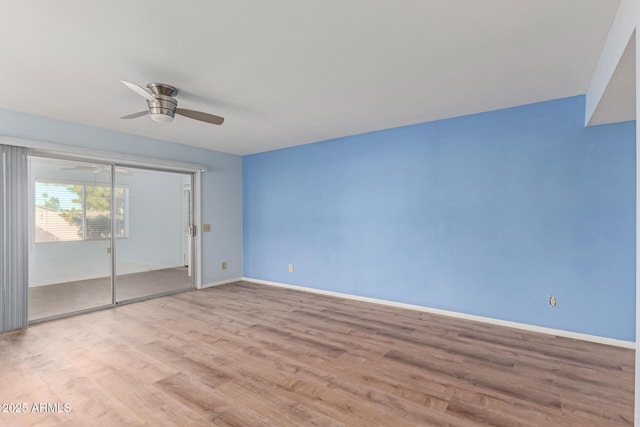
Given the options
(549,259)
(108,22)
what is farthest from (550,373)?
(108,22)

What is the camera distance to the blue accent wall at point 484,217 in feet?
9.49

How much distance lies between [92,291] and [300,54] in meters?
4.97

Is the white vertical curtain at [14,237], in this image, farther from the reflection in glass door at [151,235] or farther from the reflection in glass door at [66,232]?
the reflection in glass door at [151,235]

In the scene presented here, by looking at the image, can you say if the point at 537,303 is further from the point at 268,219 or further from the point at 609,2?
the point at 268,219

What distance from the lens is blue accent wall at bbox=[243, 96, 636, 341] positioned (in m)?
2.89

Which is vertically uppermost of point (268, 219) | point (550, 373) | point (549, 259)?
point (268, 219)

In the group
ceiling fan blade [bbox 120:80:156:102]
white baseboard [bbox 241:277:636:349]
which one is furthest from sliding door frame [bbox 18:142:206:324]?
white baseboard [bbox 241:277:636:349]

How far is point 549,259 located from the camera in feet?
10.2

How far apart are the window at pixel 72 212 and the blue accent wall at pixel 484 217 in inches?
114

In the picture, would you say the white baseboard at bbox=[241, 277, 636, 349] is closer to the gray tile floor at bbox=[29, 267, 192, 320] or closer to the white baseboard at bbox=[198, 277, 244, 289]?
the white baseboard at bbox=[198, 277, 244, 289]

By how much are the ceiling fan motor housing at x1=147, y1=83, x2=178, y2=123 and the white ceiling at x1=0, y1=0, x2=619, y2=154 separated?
0.09 meters

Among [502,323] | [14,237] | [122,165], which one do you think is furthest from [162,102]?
[502,323]

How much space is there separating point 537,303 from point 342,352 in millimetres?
2195

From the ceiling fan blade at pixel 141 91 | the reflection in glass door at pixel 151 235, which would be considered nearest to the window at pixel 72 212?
the reflection in glass door at pixel 151 235
